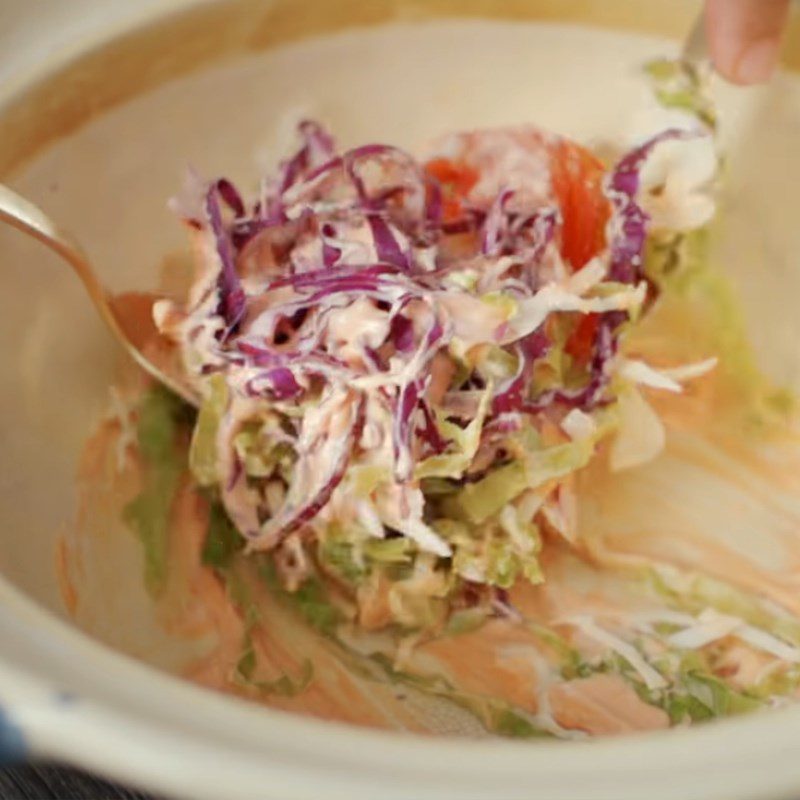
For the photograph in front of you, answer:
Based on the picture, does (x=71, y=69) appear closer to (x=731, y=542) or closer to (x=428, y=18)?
(x=428, y=18)

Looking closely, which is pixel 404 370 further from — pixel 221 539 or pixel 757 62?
pixel 757 62

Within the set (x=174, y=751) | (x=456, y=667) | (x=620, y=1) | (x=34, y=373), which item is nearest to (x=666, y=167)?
(x=620, y=1)

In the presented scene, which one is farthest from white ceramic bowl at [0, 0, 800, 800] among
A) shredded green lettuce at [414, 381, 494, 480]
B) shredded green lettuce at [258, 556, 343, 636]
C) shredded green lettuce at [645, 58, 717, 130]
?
→ shredded green lettuce at [414, 381, 494, 480]

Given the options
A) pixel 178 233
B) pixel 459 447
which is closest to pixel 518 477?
pixel 459 447

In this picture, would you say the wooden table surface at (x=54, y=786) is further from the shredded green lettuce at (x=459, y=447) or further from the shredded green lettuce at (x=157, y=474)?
the shredded green lettuce at (x=459, y=447)

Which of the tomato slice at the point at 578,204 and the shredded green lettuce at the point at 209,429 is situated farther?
the tomato slice at the point at 578,204

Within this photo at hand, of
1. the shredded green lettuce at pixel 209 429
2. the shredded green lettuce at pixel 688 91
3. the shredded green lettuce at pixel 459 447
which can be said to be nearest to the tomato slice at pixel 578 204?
the shredded green lettuce at pixel 688 91
